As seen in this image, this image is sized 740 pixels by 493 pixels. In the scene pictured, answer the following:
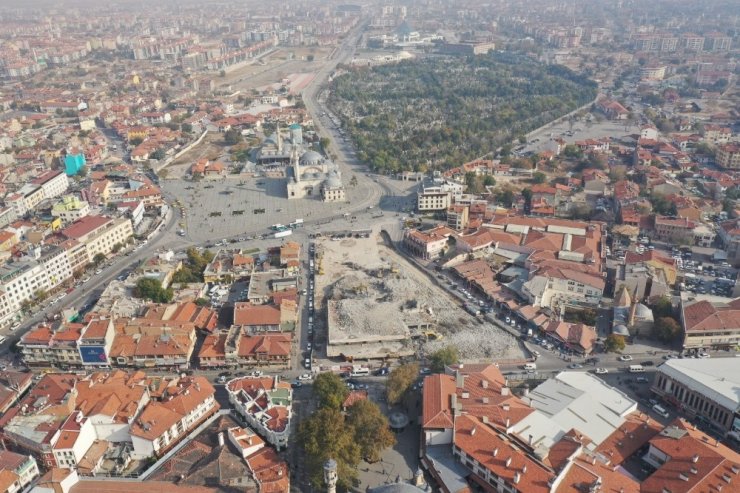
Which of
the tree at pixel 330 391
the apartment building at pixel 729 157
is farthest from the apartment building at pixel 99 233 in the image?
the apartment building at pixel 729 157

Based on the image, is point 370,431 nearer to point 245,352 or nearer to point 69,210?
point 245,352

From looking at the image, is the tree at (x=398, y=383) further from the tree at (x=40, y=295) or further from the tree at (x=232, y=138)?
the tree at (x=232, y=138)

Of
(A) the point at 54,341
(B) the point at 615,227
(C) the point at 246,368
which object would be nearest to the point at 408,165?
(B) the point at 615,227

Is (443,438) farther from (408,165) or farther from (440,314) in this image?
(408,165)

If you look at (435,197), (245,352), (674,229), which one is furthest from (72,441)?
(674,229)

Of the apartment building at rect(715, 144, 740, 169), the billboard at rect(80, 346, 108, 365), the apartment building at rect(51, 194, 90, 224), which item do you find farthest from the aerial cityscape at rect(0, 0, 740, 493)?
the apartment building at rect(51, 194, 90, 224)
